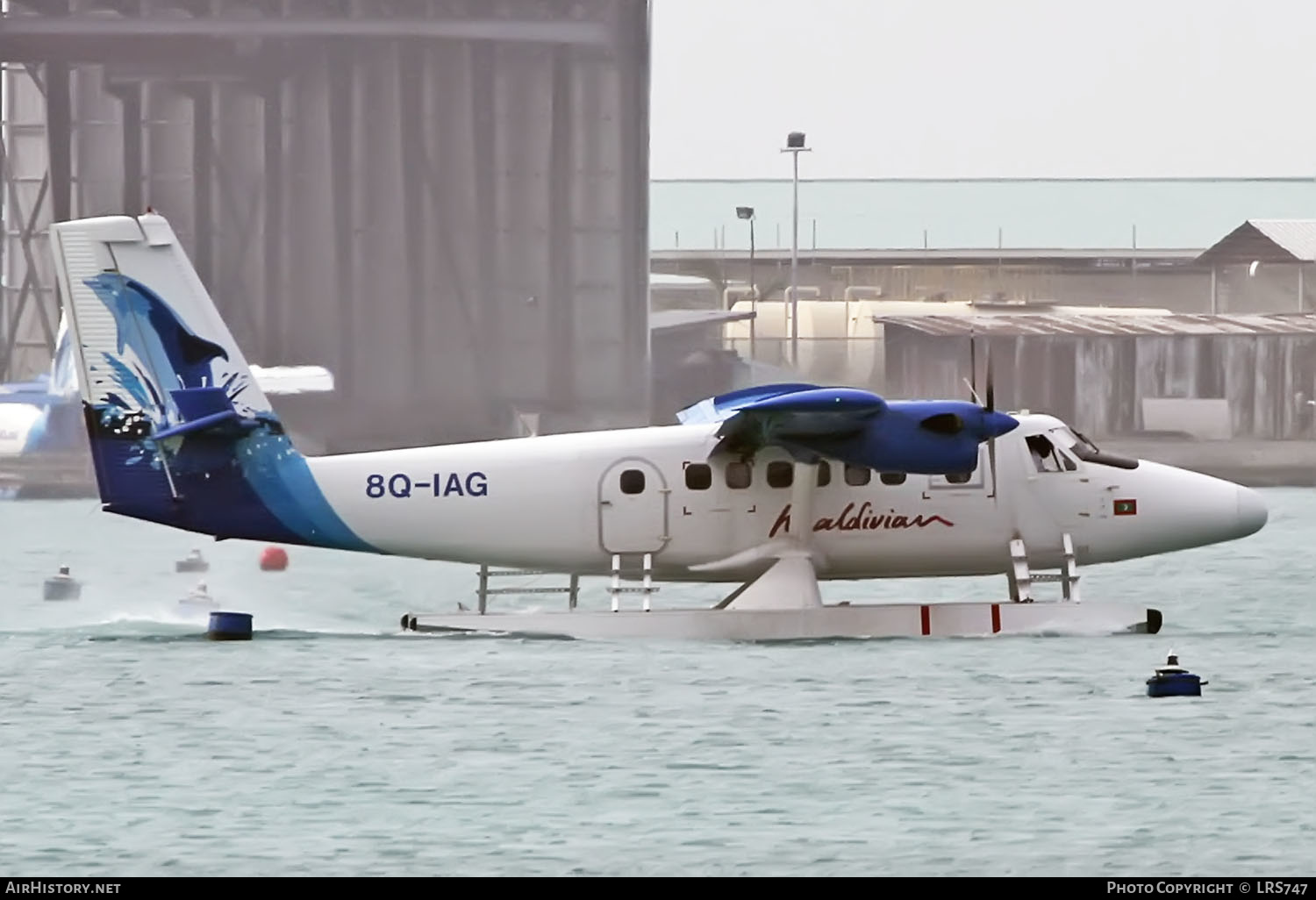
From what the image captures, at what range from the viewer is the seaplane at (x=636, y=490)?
30.1m

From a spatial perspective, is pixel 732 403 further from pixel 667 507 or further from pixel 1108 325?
pixel 1108 325

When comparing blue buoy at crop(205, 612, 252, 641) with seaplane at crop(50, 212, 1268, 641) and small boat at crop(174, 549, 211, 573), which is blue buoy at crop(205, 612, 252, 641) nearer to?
seaplane at crop(50, 212, 1268, 641)

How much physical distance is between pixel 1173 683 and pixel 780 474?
542 centimetres

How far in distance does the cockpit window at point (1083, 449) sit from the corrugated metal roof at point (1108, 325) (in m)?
56.4

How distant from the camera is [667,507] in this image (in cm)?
3070

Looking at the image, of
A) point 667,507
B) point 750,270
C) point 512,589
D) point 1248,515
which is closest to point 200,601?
point 512,589

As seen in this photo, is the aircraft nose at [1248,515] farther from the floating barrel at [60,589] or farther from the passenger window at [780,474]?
the floating barrel at [60,589]

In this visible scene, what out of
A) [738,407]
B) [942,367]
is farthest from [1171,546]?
[942,367]

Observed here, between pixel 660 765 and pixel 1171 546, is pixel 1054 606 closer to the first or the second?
pixel 1171 546

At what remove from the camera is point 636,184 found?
7881 cm

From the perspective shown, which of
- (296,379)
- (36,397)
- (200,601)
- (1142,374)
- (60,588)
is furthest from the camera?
(1142,374)

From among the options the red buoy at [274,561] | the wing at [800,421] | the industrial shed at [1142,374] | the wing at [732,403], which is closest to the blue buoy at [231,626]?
the wing at [732,403]
